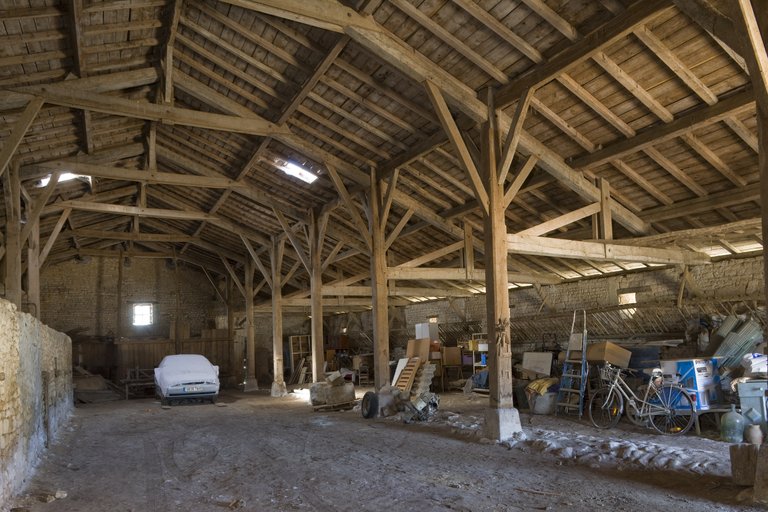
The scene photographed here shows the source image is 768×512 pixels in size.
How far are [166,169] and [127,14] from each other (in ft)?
24.1

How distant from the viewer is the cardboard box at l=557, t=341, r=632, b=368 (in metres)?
10.1

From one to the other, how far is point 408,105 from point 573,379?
19.5 feet

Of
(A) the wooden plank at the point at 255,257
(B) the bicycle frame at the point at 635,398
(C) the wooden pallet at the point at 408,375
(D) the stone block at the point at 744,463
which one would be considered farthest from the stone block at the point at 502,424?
(A) the wooden plank at the point at 255,257

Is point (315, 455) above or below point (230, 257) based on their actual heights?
below

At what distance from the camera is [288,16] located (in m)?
7.61

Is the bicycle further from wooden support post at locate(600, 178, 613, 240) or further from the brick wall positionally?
the brick wall

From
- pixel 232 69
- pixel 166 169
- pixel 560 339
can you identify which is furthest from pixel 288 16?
pixel 560 339

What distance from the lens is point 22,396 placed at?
21.7 ft

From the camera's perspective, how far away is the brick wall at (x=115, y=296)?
22.8 m

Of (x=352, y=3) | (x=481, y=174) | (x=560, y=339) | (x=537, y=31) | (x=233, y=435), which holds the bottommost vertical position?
(x=233, y=435)

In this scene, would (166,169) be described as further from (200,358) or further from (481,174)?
(481,174)

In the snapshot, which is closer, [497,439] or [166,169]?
[497,439]

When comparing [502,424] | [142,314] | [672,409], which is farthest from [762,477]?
[142,314]

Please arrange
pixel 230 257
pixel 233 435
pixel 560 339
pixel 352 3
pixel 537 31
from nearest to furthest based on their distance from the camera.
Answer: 1. pixel 537 31
2. pixel 352 3
3. pixel 233 435
4. pixel 560 339
5. pixel 230 257
